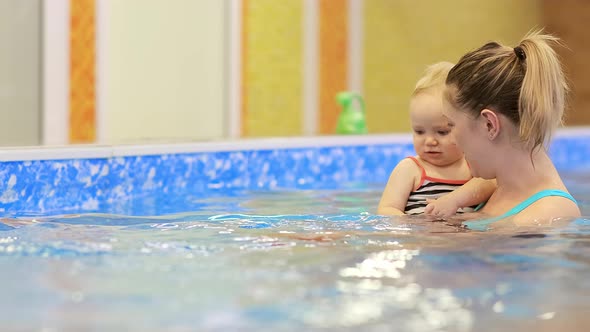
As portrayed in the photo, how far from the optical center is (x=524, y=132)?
2.77 m

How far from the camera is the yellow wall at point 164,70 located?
6.71 metres

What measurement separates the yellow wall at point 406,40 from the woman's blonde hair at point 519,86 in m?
6.09

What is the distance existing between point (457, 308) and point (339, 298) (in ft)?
0.74

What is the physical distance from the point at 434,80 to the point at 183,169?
1.64 m

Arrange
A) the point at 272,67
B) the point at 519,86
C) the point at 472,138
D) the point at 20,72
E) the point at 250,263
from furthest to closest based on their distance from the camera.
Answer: the point at 272,67 → the point at 20,72 → the point at 472,138 → the point at 519,86 → the point at 250,263

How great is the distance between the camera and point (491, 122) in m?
2.85

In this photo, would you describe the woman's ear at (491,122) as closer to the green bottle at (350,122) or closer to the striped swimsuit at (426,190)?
the striped swimsuit at (426,190)

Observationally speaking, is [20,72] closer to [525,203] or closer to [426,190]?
[426,190]

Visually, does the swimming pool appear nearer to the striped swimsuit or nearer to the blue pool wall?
the blue pool wall

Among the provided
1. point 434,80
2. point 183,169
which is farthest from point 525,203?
point 183,169

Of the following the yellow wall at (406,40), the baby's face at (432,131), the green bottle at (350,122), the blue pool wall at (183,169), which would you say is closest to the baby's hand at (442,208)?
the baby's face at (432,131)

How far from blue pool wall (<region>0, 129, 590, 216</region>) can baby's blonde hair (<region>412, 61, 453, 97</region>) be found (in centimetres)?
130

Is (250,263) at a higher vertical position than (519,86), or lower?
lower

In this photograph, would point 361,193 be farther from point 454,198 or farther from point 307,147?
point 454,198
